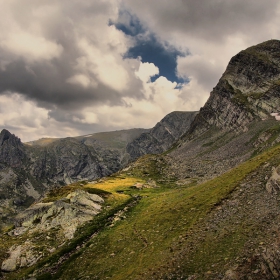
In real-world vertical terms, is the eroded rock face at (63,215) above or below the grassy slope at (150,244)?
above

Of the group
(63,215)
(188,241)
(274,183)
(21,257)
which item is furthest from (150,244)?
(63,215)

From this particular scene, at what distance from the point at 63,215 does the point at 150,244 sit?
86.4ft

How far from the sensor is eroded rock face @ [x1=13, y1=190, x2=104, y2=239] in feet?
169

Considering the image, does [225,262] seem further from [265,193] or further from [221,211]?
[265,193]

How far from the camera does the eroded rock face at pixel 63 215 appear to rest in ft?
169

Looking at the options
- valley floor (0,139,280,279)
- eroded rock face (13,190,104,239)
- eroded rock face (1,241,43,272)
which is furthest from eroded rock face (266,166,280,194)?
eroded rock face (1,241,43,272)

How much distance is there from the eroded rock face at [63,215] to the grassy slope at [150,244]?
9.37m

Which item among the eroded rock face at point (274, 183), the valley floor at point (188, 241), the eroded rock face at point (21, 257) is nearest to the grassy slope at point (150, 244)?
the valley floor at point (188, 241)

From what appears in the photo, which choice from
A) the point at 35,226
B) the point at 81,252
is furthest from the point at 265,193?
the point at 35,226

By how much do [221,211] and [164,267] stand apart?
1391 centimetres

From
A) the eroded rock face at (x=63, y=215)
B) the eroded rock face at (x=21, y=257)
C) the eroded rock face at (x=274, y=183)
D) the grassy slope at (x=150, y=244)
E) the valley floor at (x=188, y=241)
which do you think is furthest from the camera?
the eroded rock face at (x=63, y=215)

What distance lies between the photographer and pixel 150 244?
34.4 meters

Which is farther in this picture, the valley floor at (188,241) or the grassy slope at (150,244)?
the grassy slope at (150,244)

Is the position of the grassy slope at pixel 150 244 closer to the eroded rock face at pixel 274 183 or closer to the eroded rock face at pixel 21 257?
the eroded rock face at pixel 274 183
